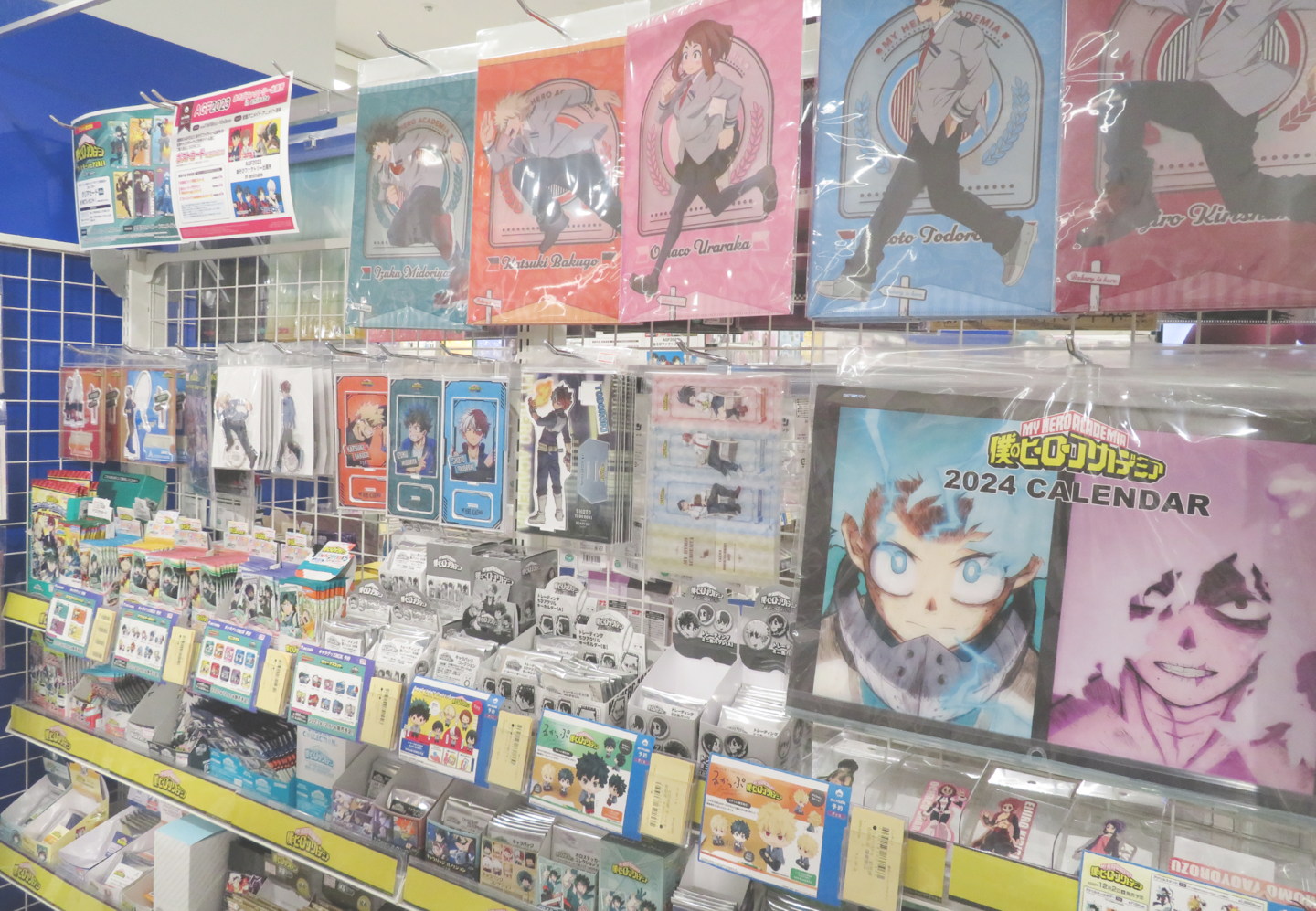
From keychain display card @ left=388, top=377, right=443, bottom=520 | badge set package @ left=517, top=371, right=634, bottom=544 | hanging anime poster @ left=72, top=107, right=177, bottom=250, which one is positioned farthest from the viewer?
hanging anime poster @ left=72, top=107, right=177, bottom=250

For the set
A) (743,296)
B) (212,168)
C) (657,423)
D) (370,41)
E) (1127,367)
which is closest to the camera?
(1127,367)

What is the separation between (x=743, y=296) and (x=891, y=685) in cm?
66

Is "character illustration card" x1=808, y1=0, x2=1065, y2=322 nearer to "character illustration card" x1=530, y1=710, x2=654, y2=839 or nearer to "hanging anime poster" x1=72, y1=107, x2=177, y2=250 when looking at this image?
Answer: "character illustration card" x1=530, y1=710, x2=654, y2=839

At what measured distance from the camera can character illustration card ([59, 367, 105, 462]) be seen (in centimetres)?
255

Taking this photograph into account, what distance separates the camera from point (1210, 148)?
3.27 ft

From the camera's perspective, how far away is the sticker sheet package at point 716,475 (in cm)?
145

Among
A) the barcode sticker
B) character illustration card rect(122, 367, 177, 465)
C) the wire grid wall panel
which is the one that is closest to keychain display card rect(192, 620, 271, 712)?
character illustration card rect(122, 367, 177, 465)

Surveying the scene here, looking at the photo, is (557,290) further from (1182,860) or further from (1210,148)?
(1182,860)

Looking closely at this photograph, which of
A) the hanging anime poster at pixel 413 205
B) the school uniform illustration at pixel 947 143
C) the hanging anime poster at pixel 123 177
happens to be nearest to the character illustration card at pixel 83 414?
the hanging anime poster at pixel 123 177

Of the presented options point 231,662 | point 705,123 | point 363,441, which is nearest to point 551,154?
point 705,123

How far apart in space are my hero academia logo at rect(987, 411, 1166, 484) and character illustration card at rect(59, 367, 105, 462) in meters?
2.66

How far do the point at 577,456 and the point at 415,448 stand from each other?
1.51ft

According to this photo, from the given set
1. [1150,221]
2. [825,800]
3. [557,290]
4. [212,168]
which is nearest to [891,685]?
[825,800]

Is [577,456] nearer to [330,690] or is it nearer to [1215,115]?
[330,690]
